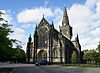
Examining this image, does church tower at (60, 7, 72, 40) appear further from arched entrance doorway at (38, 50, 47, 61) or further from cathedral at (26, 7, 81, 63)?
arched entrance doorway at (38, 50, 47, 61)

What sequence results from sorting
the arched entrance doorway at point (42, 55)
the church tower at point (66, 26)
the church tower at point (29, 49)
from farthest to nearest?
the church tower at point (66, 26) < the church tower at point (29, 49) < the arched entrance doorway at point (42, 55)

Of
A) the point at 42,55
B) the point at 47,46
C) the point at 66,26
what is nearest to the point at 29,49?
the point at 42,55

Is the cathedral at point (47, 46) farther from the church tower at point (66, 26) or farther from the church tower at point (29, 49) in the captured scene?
the church tower at point (66, 26)

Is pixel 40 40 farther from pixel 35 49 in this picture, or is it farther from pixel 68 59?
pixel 68 59

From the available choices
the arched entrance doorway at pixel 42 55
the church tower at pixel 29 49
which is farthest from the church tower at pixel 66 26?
the arched entrance doorway at pixel 42 55

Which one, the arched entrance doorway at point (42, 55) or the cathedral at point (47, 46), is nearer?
the cathedral at point (47, 46)

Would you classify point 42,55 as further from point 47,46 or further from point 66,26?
point 66,26

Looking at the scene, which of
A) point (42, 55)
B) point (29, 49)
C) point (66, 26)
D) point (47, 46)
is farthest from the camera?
point (66, 26)

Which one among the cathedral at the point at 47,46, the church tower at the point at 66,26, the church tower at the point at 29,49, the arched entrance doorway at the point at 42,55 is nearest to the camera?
the cathedral at the point at 47,46

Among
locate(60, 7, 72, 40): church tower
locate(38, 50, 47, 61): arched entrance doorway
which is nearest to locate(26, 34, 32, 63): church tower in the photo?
locate(38, 50, 47, 61): arched entrance doorway

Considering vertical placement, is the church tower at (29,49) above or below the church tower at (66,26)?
below

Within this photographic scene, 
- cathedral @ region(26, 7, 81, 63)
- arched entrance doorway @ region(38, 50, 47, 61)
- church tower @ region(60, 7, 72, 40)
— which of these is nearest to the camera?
cathedral @ region(26, 7, 81, 63)

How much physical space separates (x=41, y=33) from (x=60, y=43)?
30.9 feet

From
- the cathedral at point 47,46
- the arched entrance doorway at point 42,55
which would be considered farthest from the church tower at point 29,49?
the arched entrance doorway at point 42,55
